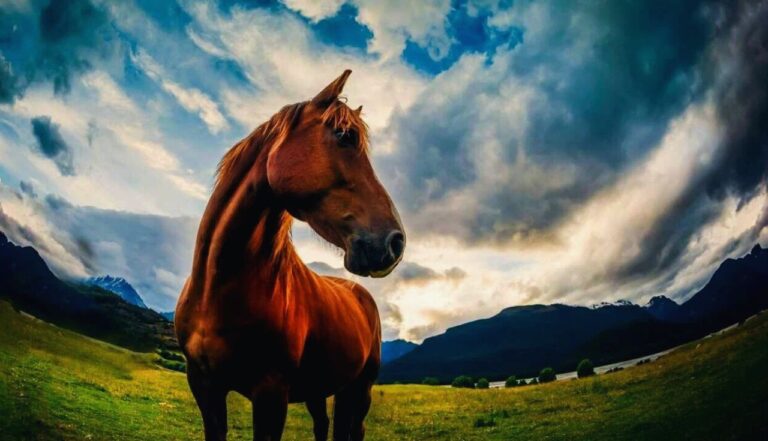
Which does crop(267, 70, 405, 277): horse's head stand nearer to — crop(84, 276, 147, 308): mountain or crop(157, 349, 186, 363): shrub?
crop(157, 349, 186, 363): shrub

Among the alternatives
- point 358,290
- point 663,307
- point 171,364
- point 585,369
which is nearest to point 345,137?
point 358,290

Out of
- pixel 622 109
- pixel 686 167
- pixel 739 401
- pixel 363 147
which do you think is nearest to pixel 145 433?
pixel 363 147

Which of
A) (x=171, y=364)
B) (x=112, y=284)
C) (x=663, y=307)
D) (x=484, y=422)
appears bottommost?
(x=484, y=422)

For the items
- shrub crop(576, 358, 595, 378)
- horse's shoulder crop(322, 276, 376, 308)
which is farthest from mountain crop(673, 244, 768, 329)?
horse's shoulder crop(322, 276, 376, 308)

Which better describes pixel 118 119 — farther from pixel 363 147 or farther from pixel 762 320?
pixel 762 320

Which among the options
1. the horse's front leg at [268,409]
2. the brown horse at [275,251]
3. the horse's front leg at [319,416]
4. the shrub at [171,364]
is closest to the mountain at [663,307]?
the horse's front leg at [319,416]

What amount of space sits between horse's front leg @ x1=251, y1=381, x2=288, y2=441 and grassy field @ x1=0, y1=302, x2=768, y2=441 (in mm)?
5118

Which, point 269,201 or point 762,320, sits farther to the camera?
point 762,320

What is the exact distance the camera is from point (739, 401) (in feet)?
19.1

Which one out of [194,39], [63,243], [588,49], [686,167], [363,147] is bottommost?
[363,147]

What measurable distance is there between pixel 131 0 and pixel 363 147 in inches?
668

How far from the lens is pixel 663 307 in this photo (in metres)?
12.6

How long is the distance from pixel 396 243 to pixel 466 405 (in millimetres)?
14148

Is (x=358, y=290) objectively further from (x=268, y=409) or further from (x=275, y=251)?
(x=268, y=409)
